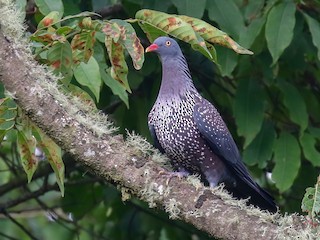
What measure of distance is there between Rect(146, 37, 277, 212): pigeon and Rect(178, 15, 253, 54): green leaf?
1.01 m

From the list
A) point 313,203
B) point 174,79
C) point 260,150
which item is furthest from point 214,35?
point 260,150

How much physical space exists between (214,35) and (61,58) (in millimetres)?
654

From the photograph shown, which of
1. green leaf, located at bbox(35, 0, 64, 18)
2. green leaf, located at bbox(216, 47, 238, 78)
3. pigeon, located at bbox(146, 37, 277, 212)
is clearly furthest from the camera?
green leaf, located at bbox(216, 47, 238, 78)

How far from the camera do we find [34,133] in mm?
3529

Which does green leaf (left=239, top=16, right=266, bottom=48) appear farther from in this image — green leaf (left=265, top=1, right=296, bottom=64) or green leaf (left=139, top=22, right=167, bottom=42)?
green leaf (left=139, top=22, right=167, bottom=42)

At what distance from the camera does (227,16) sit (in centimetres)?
460

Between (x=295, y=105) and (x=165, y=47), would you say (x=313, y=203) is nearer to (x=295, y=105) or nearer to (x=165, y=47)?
(x=165, y=47)

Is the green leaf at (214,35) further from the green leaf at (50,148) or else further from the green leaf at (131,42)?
the green leaf at (50,148)

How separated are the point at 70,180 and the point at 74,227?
1.53 ft

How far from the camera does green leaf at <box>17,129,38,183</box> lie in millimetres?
3496

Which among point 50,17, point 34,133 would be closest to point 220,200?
point 34,133

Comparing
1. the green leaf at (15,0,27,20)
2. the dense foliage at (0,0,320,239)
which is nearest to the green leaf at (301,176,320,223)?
the dense foliage at (0,0,320,239)

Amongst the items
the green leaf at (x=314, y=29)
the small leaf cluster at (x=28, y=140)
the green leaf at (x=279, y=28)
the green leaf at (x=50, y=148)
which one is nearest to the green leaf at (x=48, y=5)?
the small leaf cluster at (x=28, y=140)

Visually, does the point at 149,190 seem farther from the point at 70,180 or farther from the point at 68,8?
the point at 70,180
